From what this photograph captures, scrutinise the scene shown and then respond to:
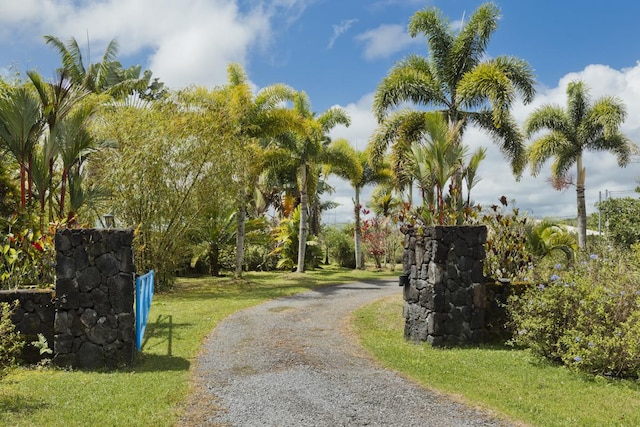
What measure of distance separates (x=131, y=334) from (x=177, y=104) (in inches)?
469

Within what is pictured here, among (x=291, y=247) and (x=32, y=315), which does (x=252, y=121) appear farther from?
(x=32, y=315)

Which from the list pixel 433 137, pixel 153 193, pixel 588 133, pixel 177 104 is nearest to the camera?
pixel 433 137

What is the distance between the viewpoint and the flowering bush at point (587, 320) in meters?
7.04

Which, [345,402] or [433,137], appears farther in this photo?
[433,137]

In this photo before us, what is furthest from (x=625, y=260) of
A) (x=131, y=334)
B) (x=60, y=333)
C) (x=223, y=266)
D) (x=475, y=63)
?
(x=223, y=266)

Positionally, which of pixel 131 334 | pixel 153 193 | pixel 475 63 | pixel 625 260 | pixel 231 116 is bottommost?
pixel 131 334

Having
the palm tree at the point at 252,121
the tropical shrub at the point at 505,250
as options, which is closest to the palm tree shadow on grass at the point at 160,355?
the tropical shrub at the point at 505,250

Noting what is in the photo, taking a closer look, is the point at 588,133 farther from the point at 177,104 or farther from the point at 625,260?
the point at 177,104

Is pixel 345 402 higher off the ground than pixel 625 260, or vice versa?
pixel 625 260

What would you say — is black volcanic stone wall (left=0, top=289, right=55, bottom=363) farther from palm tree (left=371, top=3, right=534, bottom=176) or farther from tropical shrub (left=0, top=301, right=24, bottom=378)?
palm tree (left=371, top=3, right=534, bottom=176)

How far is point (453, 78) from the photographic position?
1889cm

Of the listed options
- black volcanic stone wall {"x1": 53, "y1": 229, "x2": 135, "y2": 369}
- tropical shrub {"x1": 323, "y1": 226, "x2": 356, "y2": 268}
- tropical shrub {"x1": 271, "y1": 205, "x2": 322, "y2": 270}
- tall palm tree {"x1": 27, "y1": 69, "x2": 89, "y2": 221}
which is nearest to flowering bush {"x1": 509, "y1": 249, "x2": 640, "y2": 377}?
black volcanic stone wall {"x1": 53, "y1": 229, "x2": 135, "y2": 369}

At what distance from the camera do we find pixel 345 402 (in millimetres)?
5801

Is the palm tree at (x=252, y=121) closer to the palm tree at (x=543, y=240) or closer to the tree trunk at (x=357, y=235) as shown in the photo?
the tree trunk at (x=357, y=235)
